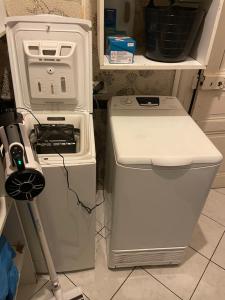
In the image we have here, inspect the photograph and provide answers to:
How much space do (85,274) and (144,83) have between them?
1.25 metres

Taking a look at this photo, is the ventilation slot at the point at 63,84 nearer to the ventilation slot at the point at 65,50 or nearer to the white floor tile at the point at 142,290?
the ventilation slot at the point at 65,50

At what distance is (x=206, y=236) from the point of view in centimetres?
168

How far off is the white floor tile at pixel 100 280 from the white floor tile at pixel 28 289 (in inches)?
6.3

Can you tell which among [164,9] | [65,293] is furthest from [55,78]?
[65,293]

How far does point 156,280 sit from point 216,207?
81 cm

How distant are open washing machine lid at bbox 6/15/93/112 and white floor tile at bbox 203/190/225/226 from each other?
4.41 ft

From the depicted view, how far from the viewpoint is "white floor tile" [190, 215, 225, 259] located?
1599 mm

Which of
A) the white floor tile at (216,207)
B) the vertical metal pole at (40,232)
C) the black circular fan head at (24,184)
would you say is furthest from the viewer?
the white floor tile at (216,207)

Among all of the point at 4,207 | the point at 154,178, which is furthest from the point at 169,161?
the point at 4,207

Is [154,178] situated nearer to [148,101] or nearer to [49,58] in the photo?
[148,101]

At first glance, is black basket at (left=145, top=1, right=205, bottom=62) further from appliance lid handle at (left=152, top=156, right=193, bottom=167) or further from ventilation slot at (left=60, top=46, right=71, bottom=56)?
appliance lid handle at (left=152, top=156, right=193, bottom=167)

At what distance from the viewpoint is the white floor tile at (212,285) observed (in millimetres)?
1347

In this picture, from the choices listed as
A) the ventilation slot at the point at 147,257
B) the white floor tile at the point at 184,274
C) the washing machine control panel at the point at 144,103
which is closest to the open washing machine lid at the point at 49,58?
the washing machine control panel at the point at 144,103

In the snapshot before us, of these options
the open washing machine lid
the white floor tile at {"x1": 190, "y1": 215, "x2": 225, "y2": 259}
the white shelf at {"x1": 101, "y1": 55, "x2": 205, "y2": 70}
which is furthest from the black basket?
the white floor tile at {"x1": 190, "y1": 215, "x2": 225, "y2": 259}
